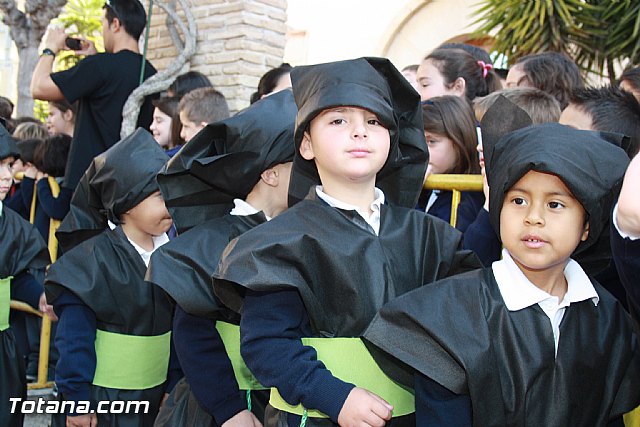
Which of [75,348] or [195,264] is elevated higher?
[195,264]

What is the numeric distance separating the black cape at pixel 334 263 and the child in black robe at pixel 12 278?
78.5 inches

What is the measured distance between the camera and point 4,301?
377 cm

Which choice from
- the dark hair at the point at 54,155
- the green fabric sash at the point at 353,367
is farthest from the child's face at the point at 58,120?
the green fabric sash at the point at 353,367

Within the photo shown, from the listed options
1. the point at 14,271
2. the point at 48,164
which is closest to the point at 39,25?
the point at 48,164

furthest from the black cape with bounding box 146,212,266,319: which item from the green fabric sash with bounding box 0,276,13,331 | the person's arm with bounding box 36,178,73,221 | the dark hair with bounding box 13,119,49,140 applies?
the dark hair with bounding box 13,119,49,140

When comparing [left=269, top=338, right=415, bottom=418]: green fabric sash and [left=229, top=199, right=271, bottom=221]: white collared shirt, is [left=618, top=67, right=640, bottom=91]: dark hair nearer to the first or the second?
[left=229, top=199, right=271, bottom=221]: white collared shirt

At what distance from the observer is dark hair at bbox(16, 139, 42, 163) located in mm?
6129

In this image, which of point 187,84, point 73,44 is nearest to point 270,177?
point 187,84

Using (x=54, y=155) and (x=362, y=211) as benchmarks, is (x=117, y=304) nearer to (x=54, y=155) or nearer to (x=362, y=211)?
(x=362, y=211)

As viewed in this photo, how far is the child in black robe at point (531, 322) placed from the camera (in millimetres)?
1865

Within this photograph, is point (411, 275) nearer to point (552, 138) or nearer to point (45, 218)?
point (552, 138)

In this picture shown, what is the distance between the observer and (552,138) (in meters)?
1.91

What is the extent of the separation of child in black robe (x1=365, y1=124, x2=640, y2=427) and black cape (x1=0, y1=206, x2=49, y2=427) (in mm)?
2452

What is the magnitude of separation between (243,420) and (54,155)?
388 cm
